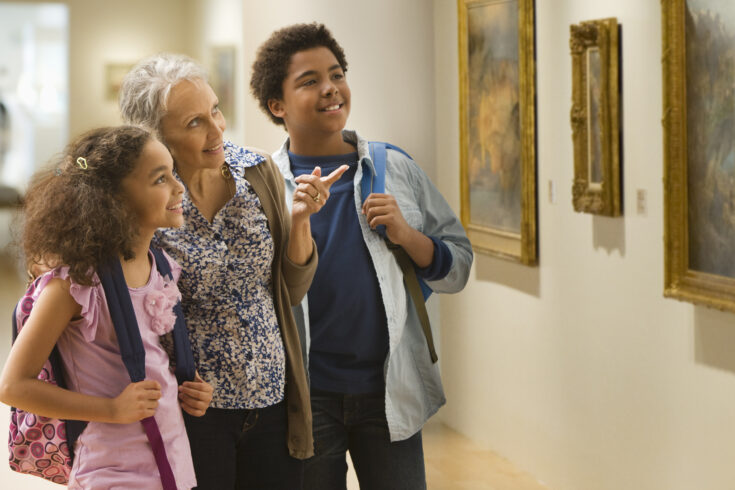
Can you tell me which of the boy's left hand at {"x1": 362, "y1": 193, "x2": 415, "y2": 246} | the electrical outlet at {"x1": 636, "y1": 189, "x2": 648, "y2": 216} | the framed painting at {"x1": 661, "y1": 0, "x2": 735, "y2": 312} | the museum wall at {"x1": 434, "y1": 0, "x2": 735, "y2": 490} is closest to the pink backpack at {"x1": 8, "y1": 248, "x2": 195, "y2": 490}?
the boy's left hand at {"x1": 362, "y1": 193, "x2": 415, "y2": 246}

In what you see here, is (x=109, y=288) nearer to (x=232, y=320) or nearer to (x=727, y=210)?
(x=232, y=320)

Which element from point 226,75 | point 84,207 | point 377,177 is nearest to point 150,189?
point 84,207

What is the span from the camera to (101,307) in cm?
192

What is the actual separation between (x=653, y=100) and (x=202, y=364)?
2.45 meters

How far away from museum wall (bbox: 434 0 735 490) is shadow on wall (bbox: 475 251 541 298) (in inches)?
0.4

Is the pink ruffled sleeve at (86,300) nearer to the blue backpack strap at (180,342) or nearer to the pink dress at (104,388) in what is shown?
the pink dress at (104,388)

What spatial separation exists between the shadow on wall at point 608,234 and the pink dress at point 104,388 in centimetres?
271

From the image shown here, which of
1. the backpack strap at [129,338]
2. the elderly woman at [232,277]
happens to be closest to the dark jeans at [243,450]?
the elderly woman at [232,277]

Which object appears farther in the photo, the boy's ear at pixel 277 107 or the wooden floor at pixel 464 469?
the wooden floor at pixel 464 469

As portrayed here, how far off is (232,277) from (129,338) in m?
0.37

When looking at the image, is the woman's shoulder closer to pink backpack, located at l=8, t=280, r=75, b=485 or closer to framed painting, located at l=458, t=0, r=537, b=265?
→ pink backpack, located at l=8, t=280, r=75, b=485

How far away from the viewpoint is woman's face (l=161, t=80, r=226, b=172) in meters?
2.20

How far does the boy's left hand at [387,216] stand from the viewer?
2.61 meters

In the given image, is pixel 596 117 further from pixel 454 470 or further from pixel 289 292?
pixel 289 292
